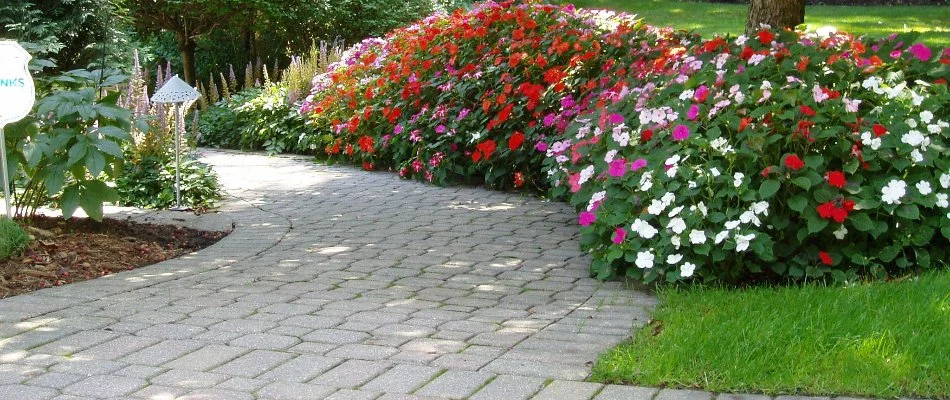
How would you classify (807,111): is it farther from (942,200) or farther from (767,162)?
(942,200)

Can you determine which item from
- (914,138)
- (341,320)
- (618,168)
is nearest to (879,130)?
(914,138)

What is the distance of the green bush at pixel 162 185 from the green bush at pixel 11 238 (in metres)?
2.04

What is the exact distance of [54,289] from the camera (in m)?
5.04

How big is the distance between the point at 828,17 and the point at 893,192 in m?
14.6

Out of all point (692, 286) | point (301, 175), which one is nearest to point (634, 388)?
point (692, 286)

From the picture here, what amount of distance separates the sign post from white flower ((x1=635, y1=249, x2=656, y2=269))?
3.35 meters

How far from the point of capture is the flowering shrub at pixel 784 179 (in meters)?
4.69

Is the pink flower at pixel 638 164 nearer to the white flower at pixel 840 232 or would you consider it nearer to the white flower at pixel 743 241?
the white flower at pixel 743 241

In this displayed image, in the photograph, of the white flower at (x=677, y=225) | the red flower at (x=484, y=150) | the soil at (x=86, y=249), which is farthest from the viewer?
the red flower at (x=484, y=150)

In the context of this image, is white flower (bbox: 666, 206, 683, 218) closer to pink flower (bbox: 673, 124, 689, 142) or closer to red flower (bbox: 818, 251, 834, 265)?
pink flower (bbox: 673, 124, 689, 142)

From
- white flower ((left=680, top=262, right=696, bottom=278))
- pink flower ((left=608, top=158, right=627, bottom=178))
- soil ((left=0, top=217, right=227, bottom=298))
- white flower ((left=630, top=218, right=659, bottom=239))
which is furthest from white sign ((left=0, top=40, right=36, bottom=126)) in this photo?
white flower ((left=680, top=262, right=696, bottom=278))

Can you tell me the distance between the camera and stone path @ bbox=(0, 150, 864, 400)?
11.6 ft

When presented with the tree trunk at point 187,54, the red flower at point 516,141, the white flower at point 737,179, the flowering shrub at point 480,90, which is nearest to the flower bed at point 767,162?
the white flower at point 737,179

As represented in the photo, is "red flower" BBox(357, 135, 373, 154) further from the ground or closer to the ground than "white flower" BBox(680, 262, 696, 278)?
further from the ground
